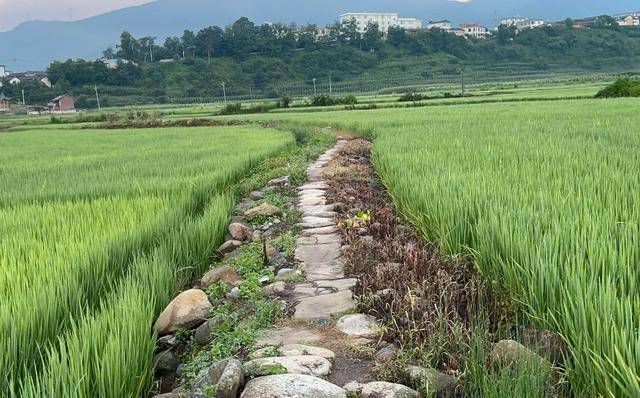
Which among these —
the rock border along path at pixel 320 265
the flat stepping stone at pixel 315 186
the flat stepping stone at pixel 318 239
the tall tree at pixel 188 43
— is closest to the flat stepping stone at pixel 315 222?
the rock border along path at pixel 320 265

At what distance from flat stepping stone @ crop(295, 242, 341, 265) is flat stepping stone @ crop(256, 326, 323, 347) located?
992mm

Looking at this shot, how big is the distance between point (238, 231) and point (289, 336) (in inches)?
76.7

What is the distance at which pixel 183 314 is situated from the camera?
2.63 metres

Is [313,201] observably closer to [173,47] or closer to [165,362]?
[165,362]

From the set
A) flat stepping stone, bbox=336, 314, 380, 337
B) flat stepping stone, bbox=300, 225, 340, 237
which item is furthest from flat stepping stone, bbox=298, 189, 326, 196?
flat stepping stone, bbox=336, 314, 380, 337

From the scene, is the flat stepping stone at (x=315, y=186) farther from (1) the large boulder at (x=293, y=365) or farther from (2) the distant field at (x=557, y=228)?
(1) the large boulder at (x=293, y=365)

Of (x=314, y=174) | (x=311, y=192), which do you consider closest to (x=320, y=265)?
(x=311, y=192)

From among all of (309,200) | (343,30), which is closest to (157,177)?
(309,200)

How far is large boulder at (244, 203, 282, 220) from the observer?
479cm

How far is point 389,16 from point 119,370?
557ft

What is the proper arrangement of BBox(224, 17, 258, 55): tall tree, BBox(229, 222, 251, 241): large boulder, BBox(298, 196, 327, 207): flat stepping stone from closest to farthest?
BBox(229, 222, 251, 241): large boulder → BBox(298, 196, 327, 207): flat stepping stone → BBox(224, 17, 258, 55): tall tree

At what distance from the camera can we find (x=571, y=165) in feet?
14.8

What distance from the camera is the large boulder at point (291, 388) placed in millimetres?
1709

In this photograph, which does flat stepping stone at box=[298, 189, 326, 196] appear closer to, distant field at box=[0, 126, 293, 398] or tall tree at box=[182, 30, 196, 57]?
distant field at box=[0, 126, 293, 398]
